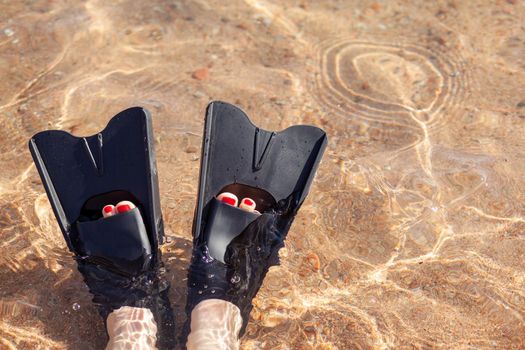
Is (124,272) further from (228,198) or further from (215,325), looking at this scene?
(228,198)

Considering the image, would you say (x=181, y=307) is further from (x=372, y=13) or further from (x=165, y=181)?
(x=372, y=13)

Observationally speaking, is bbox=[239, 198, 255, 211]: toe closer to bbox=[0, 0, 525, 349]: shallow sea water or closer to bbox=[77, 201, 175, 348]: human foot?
bbox=[0, 0, 525, 349]: shallow sea water

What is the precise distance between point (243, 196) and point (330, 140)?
827 mm

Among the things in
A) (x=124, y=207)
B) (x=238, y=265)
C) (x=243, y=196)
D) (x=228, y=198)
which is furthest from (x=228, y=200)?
(x=124, y=207)

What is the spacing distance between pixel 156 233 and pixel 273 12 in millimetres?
2289

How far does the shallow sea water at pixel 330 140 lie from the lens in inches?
104

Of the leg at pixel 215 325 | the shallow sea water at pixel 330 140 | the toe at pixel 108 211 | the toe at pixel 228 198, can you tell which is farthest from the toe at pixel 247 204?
the toe at pixel 108 211

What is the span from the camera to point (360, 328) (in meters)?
2.59

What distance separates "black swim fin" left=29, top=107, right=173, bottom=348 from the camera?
7.96ft

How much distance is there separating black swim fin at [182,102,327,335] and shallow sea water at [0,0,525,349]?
0.72ft

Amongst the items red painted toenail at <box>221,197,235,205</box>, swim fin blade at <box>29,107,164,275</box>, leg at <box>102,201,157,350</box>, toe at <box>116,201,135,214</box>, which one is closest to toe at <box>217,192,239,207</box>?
red painted toenail at <box>221,197,235,205</box>

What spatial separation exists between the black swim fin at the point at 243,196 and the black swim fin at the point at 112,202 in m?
0.20

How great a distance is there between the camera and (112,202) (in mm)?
2662

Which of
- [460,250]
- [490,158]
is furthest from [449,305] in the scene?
[490,158]
